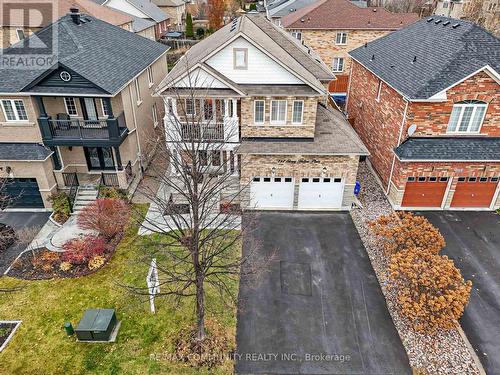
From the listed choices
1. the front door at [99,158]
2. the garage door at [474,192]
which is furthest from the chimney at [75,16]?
the garage door at [474,192]

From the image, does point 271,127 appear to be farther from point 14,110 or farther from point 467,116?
point 14,110

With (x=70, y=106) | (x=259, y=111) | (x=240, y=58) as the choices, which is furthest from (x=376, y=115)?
(x=70, y=106)

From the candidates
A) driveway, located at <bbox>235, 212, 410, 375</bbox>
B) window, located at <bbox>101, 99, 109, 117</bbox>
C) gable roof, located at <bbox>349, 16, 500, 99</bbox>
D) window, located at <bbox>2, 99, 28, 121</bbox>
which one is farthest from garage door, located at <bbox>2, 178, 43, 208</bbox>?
gable roof, located at <bbox>349, 16, 500, 99</bbox>

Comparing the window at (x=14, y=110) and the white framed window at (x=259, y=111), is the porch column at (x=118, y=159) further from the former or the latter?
the white framed window at (x=259, y=111)

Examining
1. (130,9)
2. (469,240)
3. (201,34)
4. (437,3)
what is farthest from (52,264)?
(437,3)

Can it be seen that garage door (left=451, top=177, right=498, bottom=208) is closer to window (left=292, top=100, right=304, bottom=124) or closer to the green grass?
window (left=292, top=100, right=304, bottom=124)
